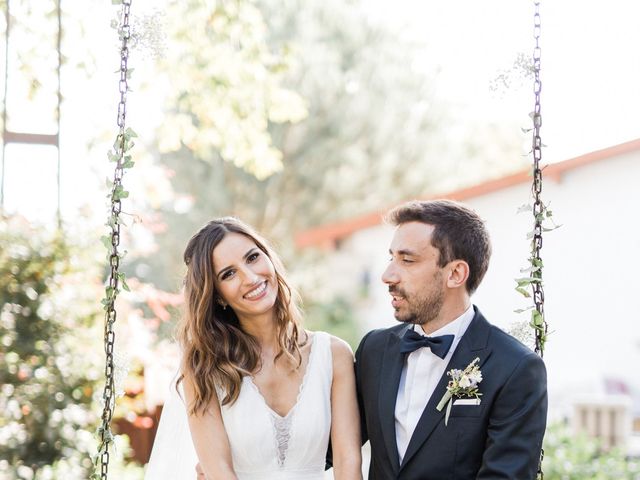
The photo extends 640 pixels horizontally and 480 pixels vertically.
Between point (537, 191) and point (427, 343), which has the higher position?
point (537, 191)

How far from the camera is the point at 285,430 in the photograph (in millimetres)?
3238

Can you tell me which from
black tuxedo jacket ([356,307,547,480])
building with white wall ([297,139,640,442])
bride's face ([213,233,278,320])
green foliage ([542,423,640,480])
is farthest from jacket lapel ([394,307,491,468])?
building with white wall ([297,139,640,442])

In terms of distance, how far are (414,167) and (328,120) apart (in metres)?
2.24

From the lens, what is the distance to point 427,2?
18.1 m

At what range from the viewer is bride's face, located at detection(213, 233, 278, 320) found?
312cm

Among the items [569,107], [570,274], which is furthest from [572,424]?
[569,107]

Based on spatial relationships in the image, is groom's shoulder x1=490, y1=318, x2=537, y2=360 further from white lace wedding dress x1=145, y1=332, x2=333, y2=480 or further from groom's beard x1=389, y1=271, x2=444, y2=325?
white lace wedding dress x1=145, y1=332, x2=333, y2=480

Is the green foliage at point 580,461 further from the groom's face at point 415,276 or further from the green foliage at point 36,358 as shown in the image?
the groom's face at point 415,276

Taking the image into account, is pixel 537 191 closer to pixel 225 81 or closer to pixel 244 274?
pixel 244 274

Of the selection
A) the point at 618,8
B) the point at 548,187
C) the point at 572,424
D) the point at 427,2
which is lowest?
the point at 572,424

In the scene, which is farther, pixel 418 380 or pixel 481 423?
pixel 418 380

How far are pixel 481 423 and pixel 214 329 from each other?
3.33 ft

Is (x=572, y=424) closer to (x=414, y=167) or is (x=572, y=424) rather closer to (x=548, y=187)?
(x=548, y=187)

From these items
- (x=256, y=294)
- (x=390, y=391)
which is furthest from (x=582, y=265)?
(x=390, y=391)
